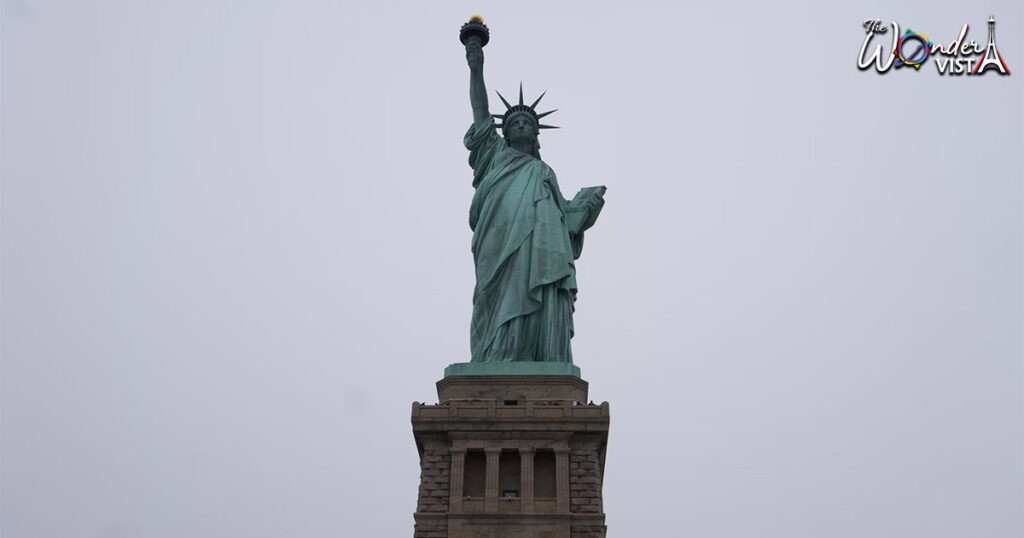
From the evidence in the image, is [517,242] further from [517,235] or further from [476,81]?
[476,81]

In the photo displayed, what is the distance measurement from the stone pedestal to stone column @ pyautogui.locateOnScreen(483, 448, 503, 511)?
0.07 ft

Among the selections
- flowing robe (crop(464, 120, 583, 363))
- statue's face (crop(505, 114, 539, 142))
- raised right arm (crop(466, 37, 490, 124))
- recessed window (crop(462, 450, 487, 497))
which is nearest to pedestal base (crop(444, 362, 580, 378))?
flowing robe (crop(464, 120, 583, 363))

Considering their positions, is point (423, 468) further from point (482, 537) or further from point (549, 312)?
point (549, 312)

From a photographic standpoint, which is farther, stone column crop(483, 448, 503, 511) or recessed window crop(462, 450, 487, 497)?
recessed window crop(462, 450, 487, 497)

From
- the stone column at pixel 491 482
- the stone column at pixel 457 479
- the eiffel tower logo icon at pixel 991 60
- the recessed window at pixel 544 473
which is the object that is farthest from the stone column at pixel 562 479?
the eiffel tower logo icon at pixel 991 60

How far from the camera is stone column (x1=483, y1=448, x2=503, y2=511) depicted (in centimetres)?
2411

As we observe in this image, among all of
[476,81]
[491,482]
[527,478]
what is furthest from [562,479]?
[476,81]

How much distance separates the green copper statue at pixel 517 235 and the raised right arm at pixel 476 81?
26 mm

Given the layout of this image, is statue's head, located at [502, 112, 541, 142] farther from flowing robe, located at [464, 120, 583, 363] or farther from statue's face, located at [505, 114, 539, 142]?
flowing robe, located at [464, 120, 583, 363]

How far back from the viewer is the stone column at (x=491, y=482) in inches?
949

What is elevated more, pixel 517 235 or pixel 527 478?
pixel 517 235

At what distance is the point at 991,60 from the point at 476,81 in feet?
45.2

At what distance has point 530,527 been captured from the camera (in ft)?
78.2

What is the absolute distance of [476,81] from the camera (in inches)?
1209
